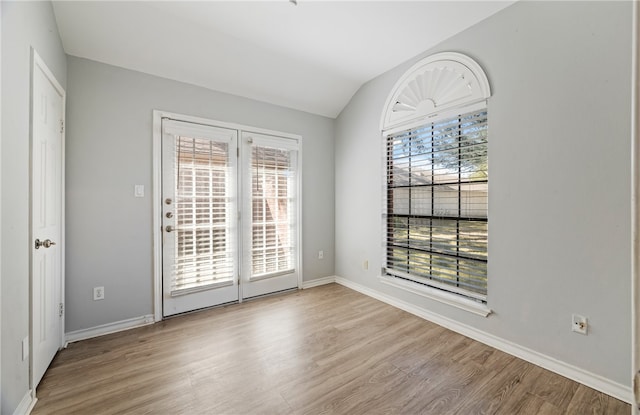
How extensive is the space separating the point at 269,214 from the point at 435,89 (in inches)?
92.6

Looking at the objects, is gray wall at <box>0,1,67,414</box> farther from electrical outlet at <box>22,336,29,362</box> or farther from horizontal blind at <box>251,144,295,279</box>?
horizontal blind at <box>251,144,295,279</box>

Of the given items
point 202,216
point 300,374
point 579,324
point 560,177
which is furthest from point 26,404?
point 560,177

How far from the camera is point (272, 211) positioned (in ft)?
11.3

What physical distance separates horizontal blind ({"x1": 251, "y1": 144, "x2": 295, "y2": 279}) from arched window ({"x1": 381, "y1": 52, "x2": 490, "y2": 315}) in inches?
50.4

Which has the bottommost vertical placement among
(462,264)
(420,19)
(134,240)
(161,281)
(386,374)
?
(386,374)

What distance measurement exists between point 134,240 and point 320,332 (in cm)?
201

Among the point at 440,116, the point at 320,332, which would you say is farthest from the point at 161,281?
the point at 440,116

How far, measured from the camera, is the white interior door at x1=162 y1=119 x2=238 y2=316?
275 centimetres

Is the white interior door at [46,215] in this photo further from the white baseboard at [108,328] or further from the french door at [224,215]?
the french door at [224,215]

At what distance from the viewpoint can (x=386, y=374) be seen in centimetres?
186

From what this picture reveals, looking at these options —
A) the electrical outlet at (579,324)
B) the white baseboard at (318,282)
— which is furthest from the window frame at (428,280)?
the white baseboard at (318,282)

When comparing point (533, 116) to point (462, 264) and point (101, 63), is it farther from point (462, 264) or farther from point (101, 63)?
point (101, 63)

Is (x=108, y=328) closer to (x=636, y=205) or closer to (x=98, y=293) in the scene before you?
(x=98, y=293)

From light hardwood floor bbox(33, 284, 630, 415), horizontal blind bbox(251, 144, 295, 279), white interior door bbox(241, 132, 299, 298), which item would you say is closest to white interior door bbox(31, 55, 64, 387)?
light hardwood floor bbox(33, 284, 630, 415)
